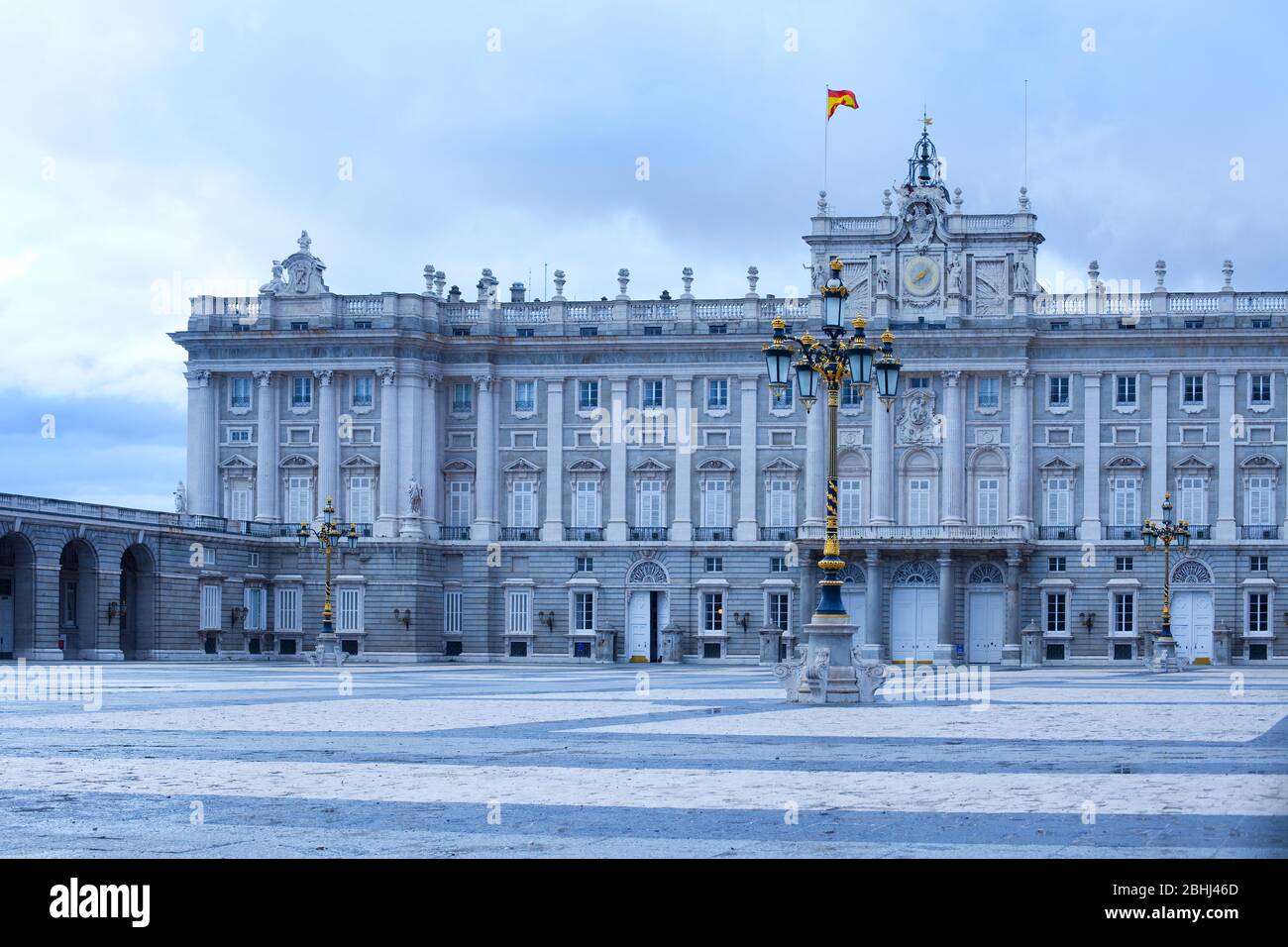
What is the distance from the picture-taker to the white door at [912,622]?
72250 millimetres

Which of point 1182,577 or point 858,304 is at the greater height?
point 858,304

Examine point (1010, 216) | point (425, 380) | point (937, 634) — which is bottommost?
point (937, 634)

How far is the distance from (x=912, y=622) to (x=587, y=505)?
13.8m

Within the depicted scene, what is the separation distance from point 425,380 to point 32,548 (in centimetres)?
1961

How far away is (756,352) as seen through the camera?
74.1 metres

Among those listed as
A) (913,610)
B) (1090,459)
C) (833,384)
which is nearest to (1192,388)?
(1090,459)

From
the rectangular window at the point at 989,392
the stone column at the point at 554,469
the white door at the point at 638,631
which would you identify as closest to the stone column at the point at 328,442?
the stone column at the point at 554,469

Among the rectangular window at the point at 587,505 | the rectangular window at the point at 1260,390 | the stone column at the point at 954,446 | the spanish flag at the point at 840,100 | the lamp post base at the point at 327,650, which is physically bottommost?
the lamp post base at the point at 327,650

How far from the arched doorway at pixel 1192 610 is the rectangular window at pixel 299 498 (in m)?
33.8

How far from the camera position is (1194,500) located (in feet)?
236

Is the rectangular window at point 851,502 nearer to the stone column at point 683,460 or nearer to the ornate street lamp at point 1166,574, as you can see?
the stone column at point 683,460
